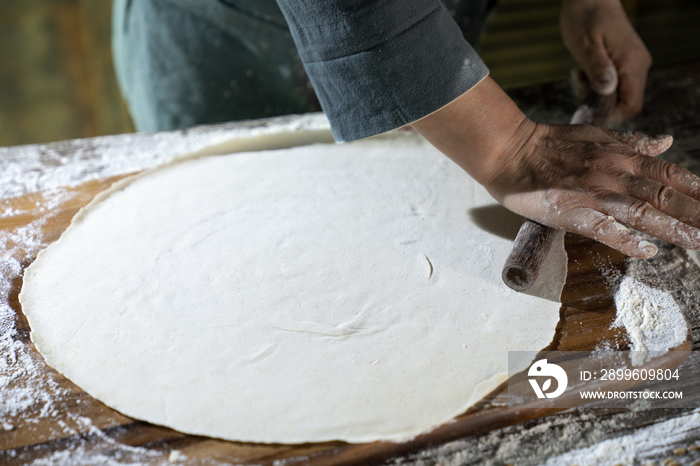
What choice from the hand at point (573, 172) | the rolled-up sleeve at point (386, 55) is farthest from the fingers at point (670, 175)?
the rolled-up sleeve at point (386, 55)

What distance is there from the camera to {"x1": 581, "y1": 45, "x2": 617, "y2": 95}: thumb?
4.23ft

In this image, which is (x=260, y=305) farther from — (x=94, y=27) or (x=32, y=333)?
(x=94, y=27)

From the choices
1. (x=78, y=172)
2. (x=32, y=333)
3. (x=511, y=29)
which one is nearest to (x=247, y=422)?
(x=32, y=333)

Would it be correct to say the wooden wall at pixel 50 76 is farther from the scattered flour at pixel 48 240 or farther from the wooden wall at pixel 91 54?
the scattered flour at pixel 48 240

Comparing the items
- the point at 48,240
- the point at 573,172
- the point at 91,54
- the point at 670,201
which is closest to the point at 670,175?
the point at 670,201

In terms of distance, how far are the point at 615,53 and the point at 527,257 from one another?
832mm

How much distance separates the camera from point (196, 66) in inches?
63.7

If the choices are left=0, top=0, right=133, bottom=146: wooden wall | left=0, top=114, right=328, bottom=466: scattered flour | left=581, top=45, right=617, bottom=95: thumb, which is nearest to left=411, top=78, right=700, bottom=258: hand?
left=581, top=45, right=617, bottom=95: thumb

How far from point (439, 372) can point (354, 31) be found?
52 centimetres

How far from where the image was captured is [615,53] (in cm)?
135

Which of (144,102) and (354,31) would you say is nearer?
(354,31)

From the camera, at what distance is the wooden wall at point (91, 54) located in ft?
9.77

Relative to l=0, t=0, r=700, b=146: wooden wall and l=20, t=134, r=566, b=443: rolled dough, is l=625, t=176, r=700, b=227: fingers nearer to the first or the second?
l=20, t=134, r=566, b=443: rolled dough

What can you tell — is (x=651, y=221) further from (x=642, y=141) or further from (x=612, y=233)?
(x=642, y=141)
